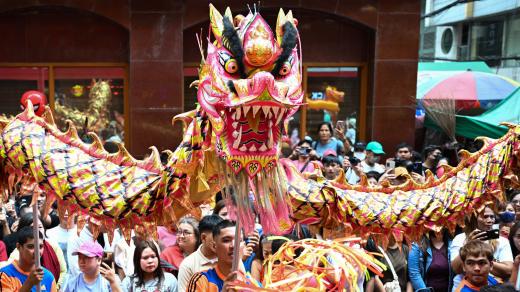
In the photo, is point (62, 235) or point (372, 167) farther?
point (372, 167)

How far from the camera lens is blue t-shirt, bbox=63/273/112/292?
4250 mm

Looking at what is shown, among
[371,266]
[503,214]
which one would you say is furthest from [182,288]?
[503,214]

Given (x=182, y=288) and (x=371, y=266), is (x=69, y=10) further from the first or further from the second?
(x=371, y=266)

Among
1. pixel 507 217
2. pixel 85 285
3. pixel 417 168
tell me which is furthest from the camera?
pixel 417 168

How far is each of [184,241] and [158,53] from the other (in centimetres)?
440

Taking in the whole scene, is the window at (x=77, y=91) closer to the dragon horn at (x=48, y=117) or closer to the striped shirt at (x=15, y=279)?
the striped shirt at (x=15, y=279)

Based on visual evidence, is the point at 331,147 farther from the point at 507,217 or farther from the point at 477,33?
the point at 477,33

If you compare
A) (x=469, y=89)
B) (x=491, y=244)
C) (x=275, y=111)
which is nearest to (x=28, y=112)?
(x=275, y=111)

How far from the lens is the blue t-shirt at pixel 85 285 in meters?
4.25

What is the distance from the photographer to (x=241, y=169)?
2670mm

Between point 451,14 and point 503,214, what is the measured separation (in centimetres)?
1660

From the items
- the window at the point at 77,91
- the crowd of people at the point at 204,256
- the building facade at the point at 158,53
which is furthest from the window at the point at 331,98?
the crowd of people at the point at 204,256

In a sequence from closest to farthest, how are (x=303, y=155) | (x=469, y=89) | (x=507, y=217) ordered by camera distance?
(x=507, y=217) → (x=303, y=155) → (x=469, y=89)

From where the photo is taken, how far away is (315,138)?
9.75m
